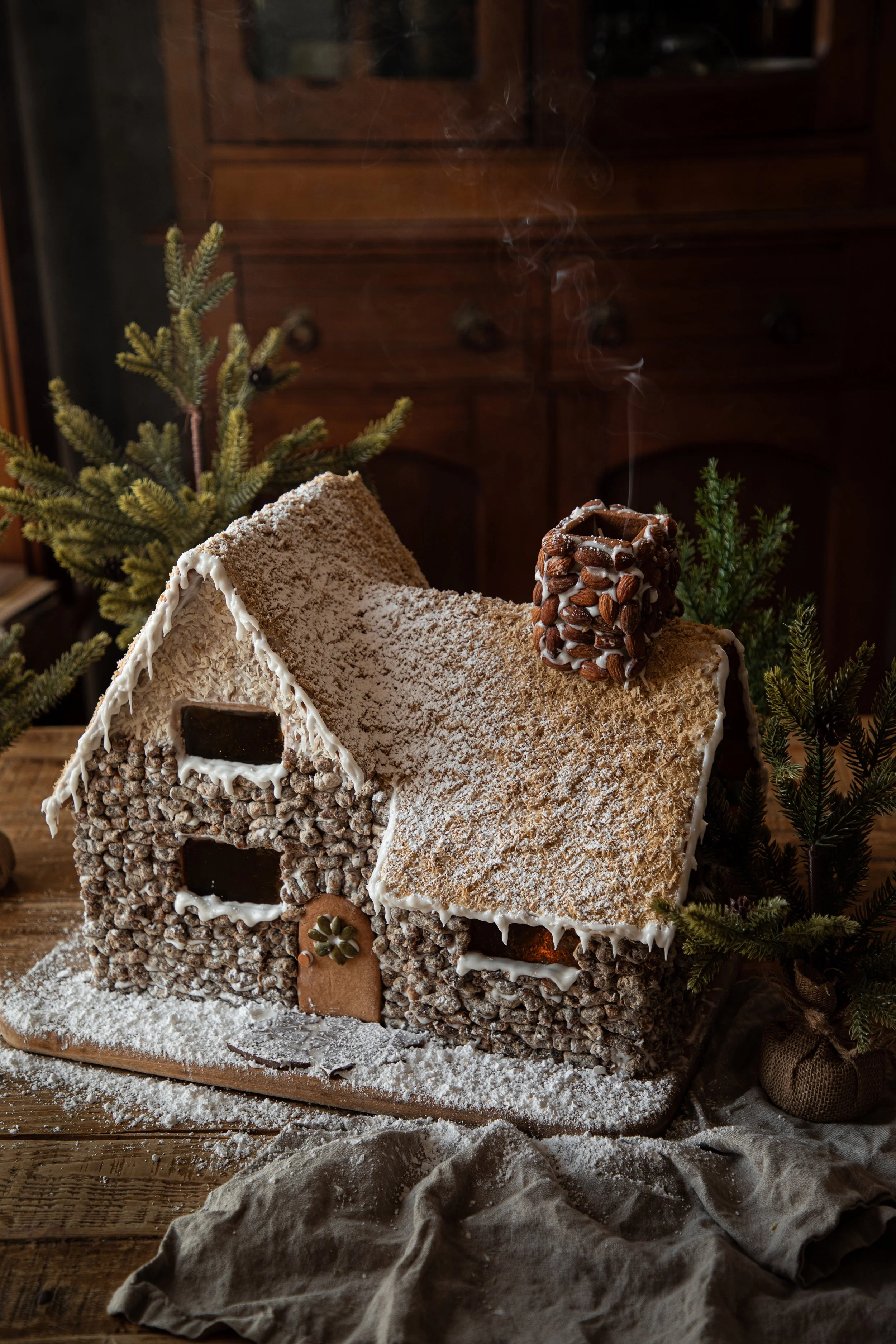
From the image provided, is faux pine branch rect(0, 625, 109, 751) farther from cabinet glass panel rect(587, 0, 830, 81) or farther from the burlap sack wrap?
cabinet glass panel rect(587, 0, 830, 81)

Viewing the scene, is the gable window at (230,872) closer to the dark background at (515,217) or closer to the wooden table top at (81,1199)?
the wooden table top at (81,1199)

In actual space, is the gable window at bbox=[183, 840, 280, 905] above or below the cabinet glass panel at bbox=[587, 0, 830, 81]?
below

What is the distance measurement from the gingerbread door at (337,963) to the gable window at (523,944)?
0.16 m

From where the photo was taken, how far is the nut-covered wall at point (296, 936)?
4.94 feet

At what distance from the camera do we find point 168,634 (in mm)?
1557

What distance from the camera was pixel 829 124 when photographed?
293 cm

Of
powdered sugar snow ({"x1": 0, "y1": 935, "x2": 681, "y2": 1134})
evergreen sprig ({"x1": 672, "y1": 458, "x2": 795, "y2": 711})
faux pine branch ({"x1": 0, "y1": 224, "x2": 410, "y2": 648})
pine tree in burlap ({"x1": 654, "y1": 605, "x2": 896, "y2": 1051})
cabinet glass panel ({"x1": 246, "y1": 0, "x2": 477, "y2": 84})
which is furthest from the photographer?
cabinet glass panel ({"x1": 246, "y1": 0, "x2": 477, "y2": 84})

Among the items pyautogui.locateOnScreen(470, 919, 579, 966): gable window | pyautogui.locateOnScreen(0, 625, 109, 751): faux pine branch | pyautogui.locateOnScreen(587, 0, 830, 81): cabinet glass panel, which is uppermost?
pyautogui.locateOnScreen(587, 0, 830, 81): cabinet glass panel

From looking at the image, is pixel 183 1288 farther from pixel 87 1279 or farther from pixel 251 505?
pixel 251 505

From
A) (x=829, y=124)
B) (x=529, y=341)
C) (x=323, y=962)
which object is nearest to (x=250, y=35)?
(x=529, y=341)

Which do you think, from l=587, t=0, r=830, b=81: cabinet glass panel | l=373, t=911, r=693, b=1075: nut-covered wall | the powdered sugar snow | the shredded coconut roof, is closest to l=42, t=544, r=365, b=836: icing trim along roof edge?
the shredded coconut roof

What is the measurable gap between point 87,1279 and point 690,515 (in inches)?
97.6

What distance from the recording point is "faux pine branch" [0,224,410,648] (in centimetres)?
212

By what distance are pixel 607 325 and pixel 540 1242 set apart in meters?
2.29
